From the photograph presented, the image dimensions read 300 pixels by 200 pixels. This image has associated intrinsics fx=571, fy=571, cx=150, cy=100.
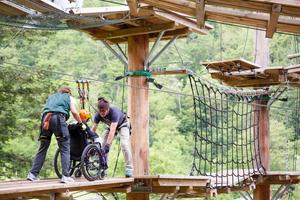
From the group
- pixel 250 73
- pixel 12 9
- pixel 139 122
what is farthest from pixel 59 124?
pixel 250 73

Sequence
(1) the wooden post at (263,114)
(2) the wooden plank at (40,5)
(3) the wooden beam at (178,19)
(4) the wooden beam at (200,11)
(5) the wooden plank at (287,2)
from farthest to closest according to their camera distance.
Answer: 1. (1) the wooden post at (263,114)
2. (3) the wooden beam at (178,19)
3. (2) the wooden plank at (40,5)
4. (4) the wooden beam at (200,11)
5. (5) the wooden plank at (287,2)

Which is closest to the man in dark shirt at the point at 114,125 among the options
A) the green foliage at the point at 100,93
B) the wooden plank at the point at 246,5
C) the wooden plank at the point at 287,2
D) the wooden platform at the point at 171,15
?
the wooden platform at the point at 171,15

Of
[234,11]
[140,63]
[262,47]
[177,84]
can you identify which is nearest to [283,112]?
[177,84]

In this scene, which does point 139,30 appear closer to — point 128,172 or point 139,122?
point 139,122

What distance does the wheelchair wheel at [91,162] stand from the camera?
5270 mm

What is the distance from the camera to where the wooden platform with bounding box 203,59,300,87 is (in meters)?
7.32

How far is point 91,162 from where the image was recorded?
5387 millimetres

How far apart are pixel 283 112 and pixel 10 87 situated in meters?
12.8

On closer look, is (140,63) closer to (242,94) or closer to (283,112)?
(242,94)

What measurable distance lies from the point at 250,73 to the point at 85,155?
3.17 metres

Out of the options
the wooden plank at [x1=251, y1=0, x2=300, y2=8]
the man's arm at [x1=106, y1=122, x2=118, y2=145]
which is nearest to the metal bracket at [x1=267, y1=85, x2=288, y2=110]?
the man's arm at [x1=106, y1=122, x2=118, y2=145]

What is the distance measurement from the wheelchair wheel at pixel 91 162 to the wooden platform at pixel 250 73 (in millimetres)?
2350

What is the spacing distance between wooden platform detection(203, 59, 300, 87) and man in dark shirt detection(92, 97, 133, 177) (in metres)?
1.76

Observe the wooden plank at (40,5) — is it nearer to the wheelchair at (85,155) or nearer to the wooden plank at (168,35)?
the wheelchair at (85,155)
